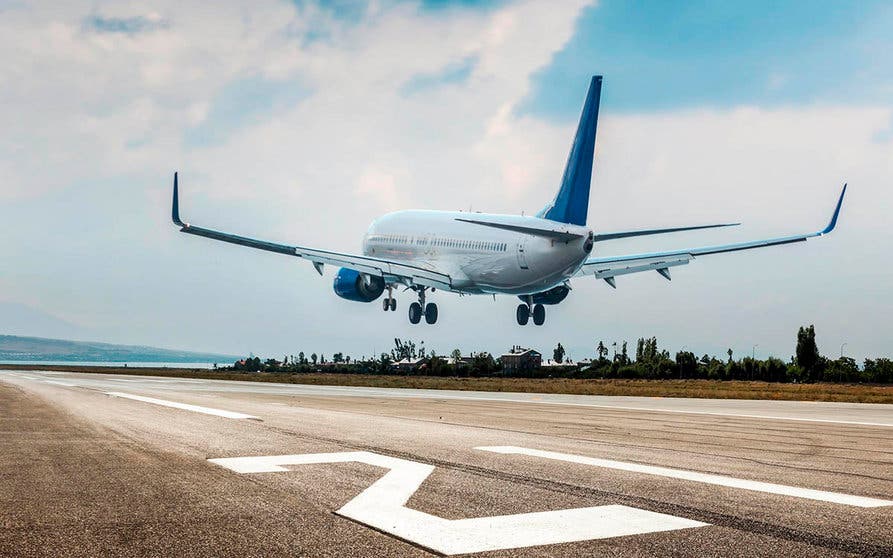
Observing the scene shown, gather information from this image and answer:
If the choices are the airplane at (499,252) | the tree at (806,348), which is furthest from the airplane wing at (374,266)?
the tree at (806,348)

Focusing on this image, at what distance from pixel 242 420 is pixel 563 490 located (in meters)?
8.30

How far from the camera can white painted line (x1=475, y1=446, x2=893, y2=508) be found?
19.5 feet

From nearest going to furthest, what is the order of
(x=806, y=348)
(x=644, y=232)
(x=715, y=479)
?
(x=715, y=479) → (x=644, y=232) → (x=806, y=348)

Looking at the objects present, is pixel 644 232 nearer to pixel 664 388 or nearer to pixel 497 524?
pixel 664 388

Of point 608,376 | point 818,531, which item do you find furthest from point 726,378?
point 818,531

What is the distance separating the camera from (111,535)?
15.1ft

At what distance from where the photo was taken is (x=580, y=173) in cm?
4753

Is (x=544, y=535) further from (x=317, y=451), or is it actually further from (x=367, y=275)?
(x=367, y=275)

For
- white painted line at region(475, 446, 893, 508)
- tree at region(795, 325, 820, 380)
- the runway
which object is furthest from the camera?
tree at region(795, 325, 820, 380)

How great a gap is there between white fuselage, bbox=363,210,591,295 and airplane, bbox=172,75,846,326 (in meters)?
0.05

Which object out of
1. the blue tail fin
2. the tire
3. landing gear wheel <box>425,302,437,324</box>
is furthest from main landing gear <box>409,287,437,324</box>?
the blue tail fin

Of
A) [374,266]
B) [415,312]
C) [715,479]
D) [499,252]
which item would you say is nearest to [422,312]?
[415,312]

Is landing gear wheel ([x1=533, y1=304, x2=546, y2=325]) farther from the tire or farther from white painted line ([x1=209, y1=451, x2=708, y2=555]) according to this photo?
white painted line ([x1=209, y1=451, x2=708, y2=555])

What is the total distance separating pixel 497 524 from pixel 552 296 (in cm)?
5036
